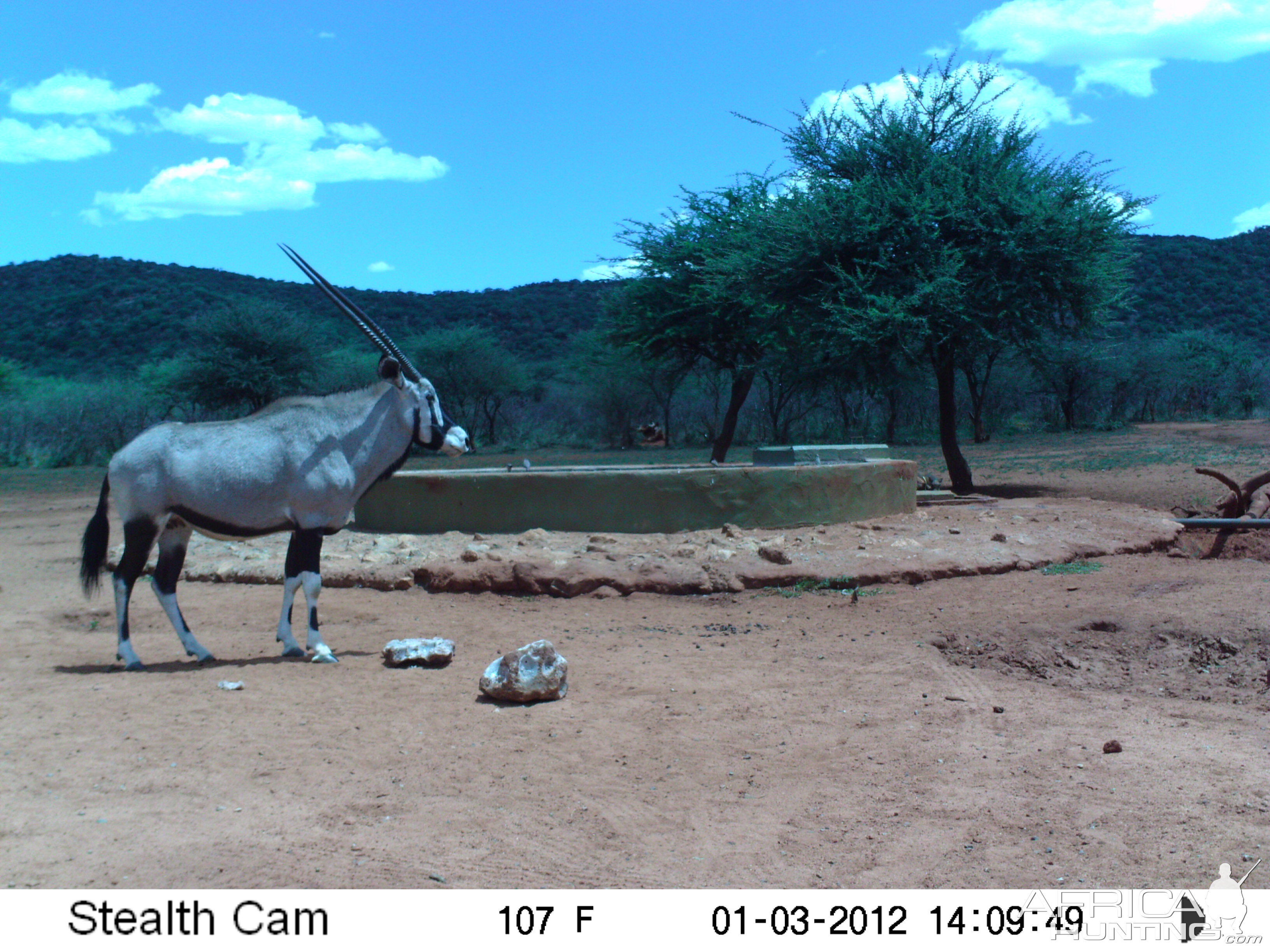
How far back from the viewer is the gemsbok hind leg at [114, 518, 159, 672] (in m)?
6.02

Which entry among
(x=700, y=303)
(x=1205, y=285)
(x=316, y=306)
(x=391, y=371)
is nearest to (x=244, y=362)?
(x=700, y=303)

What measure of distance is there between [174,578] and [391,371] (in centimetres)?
194

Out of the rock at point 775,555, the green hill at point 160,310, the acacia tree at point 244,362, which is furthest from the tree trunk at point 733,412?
the green hill at point 160,310

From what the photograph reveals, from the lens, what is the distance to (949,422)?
15836mm

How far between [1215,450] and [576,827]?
22.3 meters

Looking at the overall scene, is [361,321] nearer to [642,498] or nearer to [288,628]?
[288,628]

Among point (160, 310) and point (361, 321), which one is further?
point (160, 310)

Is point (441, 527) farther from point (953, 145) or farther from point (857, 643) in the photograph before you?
point (953, 145)

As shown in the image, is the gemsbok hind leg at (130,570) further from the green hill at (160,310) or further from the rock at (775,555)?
the green hill at (160,310)

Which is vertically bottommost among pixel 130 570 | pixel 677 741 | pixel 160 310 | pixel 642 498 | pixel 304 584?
pixel 677 741

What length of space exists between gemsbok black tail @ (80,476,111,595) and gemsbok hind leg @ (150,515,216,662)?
0.37 m

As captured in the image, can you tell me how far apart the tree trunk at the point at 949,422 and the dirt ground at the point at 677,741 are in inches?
268

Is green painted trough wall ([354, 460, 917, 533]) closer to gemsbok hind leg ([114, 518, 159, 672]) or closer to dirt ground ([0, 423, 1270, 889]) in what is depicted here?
dirt ground ([0, 423, 1270, 889])

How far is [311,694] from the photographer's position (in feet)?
18.0
